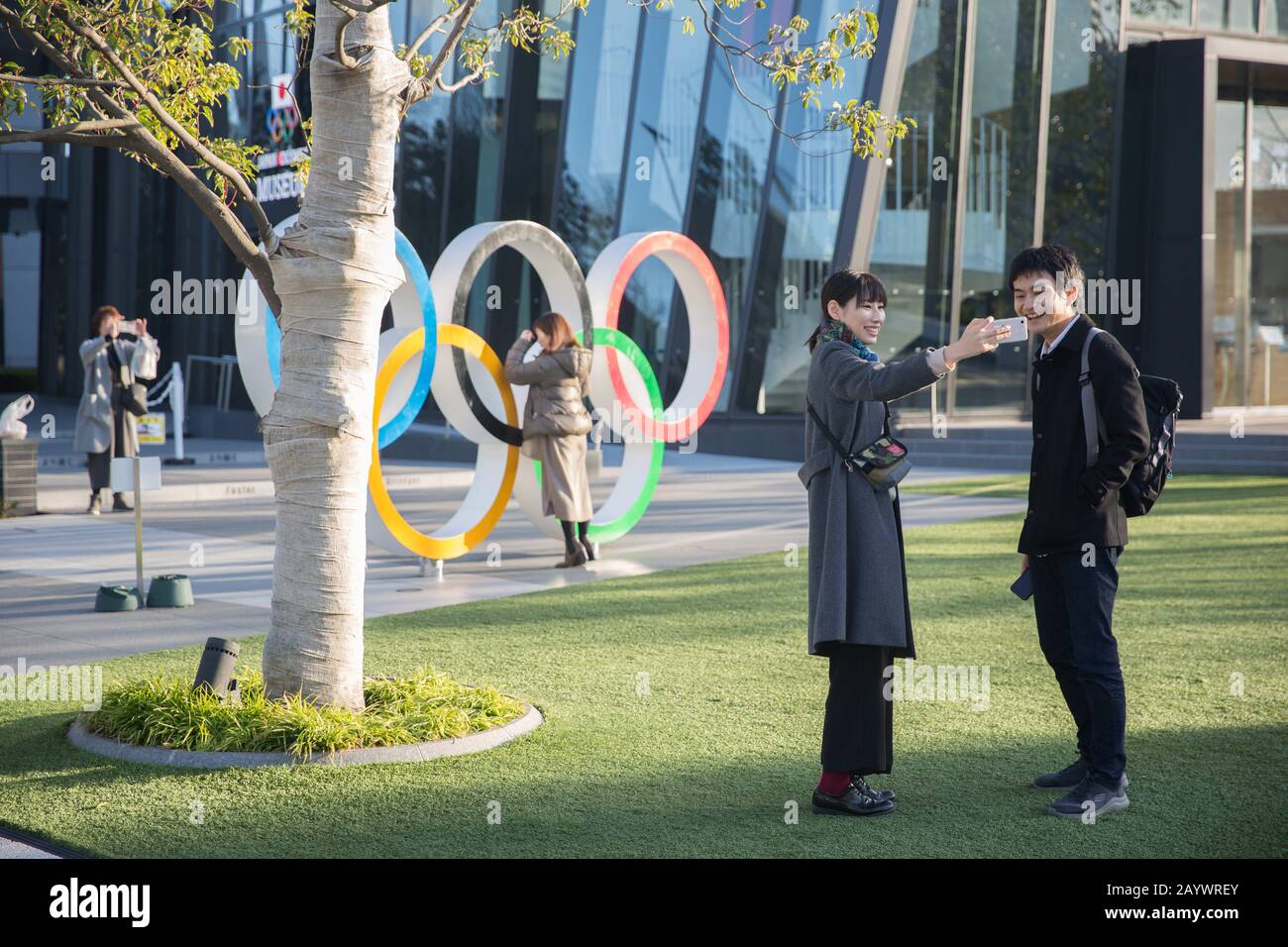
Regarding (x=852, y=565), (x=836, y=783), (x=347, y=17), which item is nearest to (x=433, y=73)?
(x=347, y=17)

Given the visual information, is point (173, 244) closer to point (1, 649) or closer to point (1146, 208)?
point (1146, 208)

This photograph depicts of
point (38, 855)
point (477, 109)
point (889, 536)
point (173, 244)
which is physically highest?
point (477, 109)

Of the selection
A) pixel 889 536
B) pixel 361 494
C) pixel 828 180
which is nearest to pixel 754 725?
pixel 889 536

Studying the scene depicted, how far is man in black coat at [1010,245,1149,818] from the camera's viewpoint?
16.2 feet

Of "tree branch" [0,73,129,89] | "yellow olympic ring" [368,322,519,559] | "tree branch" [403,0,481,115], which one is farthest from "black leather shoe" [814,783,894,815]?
"yellow olympic ring" [368,322,519,559]

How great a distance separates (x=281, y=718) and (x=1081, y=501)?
10.9 ft

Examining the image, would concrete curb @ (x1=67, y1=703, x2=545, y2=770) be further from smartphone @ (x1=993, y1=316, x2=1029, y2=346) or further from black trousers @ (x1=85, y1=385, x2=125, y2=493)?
black trousers @ (x1=85, y1=385, x2=125, y2=493)

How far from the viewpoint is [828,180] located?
21578 millimetres

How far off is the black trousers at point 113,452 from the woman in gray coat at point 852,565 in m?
10.6

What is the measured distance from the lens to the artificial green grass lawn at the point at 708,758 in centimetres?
477

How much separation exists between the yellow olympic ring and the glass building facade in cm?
1105

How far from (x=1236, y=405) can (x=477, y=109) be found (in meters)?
14.6

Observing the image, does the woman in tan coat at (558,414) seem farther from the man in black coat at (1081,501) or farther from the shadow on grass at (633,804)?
the man in black coat at (1081,501)

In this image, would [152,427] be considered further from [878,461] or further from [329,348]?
[878,461]
